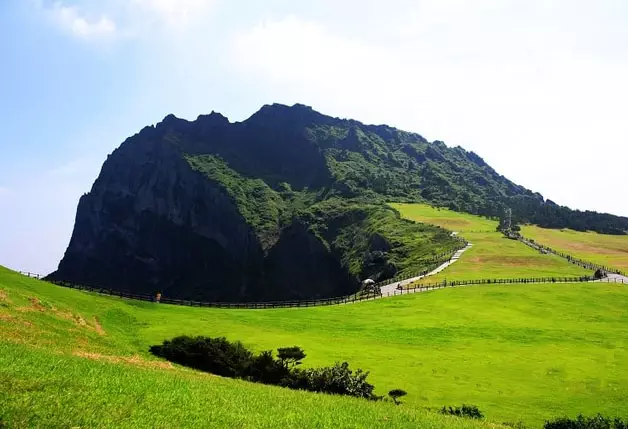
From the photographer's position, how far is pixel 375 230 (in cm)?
16962

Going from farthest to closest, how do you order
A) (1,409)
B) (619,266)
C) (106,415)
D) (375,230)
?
(375,230)
(619,266)
(106,415)
(1,409)

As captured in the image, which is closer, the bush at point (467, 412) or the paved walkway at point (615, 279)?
the bush at point (467, 412)

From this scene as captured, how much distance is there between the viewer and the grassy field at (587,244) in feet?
418

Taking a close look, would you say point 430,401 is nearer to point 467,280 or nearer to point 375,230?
point 467,280

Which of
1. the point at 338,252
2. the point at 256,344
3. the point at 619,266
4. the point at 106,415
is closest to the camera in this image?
the point at 106,415

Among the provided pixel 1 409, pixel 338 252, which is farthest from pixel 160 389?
pixel 338 252

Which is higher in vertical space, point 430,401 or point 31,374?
point 31,374

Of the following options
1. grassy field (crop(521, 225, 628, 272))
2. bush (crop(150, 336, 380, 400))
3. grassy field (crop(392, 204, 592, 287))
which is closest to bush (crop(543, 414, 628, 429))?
bush (crop(150, 336, 380, 400))

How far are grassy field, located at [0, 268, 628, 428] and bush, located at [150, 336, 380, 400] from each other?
273cm

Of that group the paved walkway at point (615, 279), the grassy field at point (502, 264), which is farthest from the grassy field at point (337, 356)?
the grassy field at point (502, 264)

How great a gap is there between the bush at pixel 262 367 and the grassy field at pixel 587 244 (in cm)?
9962

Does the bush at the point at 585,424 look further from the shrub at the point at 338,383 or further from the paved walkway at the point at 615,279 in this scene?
the paved walkway at the point at 615,279

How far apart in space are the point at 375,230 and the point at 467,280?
81467mm

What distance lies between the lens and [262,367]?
110 feet
